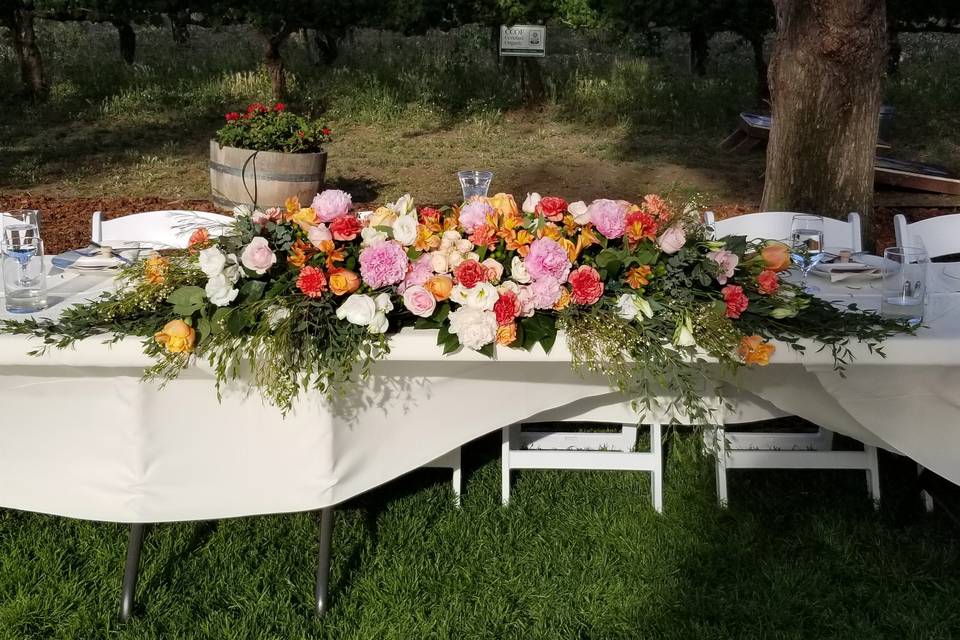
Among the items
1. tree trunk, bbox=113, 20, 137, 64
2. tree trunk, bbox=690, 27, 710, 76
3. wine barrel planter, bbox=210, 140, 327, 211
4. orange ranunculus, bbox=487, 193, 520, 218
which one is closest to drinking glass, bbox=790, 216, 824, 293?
orange ranunculus, bbox=487, 193, 520, 218

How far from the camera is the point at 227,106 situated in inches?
467

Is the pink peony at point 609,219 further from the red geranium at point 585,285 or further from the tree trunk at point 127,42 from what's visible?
the tree trunk at point 127,42

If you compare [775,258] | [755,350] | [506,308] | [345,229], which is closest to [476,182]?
[345,229]

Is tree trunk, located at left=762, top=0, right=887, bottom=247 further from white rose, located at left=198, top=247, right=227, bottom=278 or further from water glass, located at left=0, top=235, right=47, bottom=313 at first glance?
water glass, located at left=0, top=235, right=47, bottom=313

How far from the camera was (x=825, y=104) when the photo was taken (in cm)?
498

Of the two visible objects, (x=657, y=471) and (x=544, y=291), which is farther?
(x=657, y=471)

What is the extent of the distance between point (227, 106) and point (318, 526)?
31.8 ft

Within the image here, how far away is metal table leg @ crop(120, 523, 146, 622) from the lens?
8.49 ft

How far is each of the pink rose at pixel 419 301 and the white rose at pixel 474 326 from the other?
0.06 m

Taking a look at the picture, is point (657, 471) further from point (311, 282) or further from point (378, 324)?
point (311, 282)

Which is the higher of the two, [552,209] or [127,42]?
[552,209]

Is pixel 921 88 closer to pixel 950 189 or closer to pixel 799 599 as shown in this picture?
pixel 950 189

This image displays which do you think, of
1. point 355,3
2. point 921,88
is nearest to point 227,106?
point 355,3

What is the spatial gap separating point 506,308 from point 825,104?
341 centimetres
